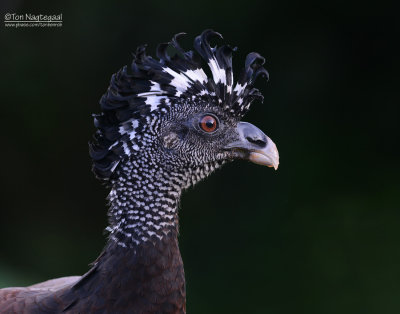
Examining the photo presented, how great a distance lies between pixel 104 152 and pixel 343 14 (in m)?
3.71

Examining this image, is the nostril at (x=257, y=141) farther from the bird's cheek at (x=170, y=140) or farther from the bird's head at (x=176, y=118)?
the bird's cheek at (x=170, y=140)

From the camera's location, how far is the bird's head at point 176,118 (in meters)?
2.64

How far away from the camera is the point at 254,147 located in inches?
111

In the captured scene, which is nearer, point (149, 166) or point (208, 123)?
point (149, 166)

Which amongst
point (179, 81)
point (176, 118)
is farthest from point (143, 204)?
point (179, 81)

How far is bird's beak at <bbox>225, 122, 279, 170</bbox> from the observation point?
280 cm

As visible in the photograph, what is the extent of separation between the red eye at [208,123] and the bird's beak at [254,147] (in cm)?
14

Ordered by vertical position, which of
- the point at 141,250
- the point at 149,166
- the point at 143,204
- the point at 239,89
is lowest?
the point at 141,250

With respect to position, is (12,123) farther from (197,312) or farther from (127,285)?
(127,285)

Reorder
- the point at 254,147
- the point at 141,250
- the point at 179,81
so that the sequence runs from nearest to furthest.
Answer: the point at 141,250 < the point at 179,81 < the point at 254,147

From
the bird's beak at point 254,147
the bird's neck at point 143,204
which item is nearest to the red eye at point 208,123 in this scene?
the bird's beak at point 254,147

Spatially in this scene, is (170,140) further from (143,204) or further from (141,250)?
(141,250)

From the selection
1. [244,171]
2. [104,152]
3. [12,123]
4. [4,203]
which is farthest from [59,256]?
[104,152]

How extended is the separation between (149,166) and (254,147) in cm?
58
